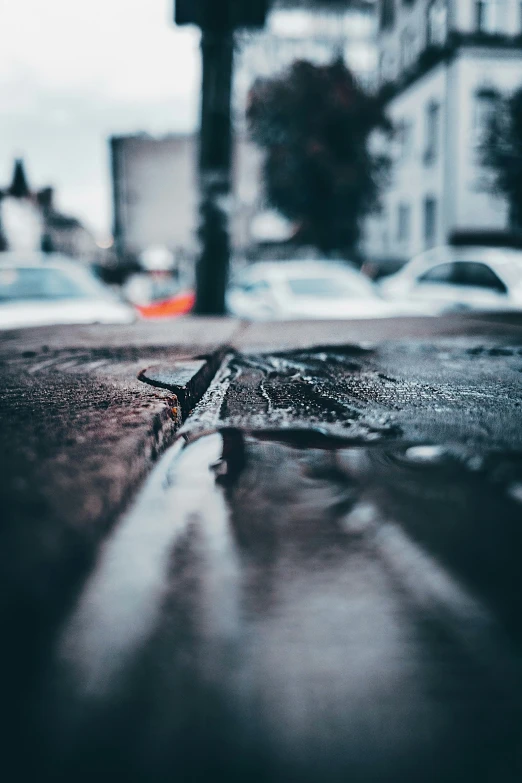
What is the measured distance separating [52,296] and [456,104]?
16.8 meters

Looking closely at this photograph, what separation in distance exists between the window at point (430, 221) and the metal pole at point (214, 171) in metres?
15.4

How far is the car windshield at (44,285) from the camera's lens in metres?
5.77

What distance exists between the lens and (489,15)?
1897 cm

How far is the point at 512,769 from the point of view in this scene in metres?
0.42

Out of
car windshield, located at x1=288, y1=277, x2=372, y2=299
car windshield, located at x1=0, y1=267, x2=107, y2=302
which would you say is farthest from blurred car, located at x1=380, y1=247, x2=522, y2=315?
car windshield, located at x1=0, y1=267, x2=107, y2=302

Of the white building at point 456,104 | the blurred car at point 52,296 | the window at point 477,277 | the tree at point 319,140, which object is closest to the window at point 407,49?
the white building at point 456,104

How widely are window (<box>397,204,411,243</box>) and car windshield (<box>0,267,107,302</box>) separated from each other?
732 inches

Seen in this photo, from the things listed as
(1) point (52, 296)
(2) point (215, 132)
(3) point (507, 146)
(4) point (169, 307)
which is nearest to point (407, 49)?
(3) point (507, 146)

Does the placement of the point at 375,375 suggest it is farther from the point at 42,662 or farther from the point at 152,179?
the point at 152,179

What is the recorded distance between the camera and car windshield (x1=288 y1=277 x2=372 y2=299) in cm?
719

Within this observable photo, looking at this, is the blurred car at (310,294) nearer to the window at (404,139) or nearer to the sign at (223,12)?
the sign at (223,12)

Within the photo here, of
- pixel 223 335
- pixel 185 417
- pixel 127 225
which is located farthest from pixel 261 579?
pixel 127 225

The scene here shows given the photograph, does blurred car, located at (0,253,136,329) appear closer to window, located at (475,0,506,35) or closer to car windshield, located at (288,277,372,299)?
car windshield, located at (288,277,372,299)

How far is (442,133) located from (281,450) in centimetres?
2089
